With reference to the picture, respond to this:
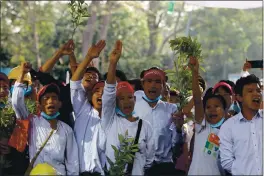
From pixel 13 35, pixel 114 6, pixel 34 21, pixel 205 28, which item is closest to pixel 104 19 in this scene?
pixel 114 6

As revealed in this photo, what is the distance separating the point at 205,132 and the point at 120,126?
2.48 feet

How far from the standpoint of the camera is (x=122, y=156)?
16.3 ft

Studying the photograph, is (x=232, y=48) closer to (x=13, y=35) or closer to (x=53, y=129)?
(x=13, y=35)

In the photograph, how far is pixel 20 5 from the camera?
26.0m

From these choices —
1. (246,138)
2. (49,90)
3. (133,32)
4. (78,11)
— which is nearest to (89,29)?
(133,32)

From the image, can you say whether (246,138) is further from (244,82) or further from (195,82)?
(195,82)

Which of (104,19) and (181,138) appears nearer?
(181,138)

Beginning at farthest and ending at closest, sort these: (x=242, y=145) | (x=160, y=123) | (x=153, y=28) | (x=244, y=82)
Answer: (x=153, y=28), (x=160, y=123), (x=244, y=82), (x=242, y=145)

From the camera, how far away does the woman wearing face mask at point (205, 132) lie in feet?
17.5

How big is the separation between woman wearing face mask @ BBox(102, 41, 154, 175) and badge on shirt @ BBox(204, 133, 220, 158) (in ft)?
1.59

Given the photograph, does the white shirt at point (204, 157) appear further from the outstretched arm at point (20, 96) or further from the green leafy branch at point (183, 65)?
the outstretched arm at point (20, 96)

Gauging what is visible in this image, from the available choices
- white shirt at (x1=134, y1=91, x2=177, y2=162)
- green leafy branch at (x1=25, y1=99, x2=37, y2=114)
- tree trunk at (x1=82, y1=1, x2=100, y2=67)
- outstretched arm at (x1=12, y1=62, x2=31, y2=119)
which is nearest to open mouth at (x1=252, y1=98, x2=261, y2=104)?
Answer: white shirt at (x1=134, y1=91, x2=177, y2=162)

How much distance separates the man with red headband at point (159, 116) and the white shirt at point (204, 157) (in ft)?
1.02

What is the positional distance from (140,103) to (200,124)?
733 mm
